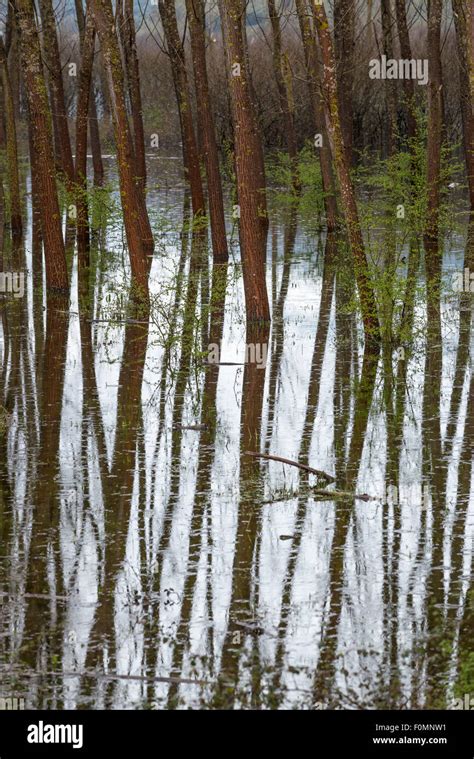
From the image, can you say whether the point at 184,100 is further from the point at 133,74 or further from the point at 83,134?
the point at 133,74

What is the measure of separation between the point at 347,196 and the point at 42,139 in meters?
4.99

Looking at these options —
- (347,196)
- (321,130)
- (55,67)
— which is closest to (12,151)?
(55,67)

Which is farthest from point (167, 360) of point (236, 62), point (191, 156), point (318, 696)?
point (191, 156)

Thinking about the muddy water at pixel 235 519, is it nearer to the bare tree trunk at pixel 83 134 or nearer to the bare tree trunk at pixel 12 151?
the bare tree trunk at pixel 83 134

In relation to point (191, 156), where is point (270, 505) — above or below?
below

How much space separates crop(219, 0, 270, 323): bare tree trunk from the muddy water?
1.72 feet

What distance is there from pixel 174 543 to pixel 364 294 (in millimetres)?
5419

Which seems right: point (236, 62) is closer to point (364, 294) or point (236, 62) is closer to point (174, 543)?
point (364, 294)

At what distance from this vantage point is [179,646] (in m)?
5.25

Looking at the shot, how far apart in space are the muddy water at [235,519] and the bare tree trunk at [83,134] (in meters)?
6.38

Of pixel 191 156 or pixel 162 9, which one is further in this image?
pixel 162 9

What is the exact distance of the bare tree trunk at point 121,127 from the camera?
1366 centimetres

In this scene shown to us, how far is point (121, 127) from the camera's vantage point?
559 inches

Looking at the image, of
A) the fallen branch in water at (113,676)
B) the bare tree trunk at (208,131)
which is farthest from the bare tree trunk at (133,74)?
the fallen branch in water at (113,676)
